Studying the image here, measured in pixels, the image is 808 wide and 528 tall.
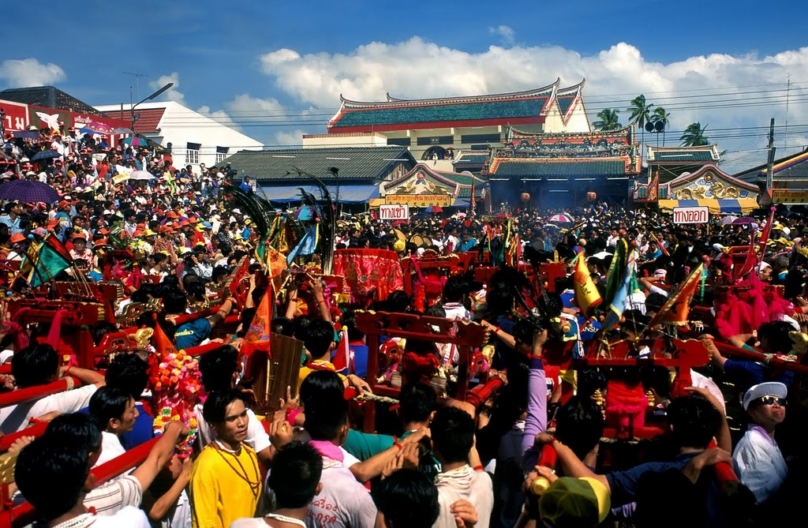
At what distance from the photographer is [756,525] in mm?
3115

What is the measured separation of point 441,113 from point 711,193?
1068 inches

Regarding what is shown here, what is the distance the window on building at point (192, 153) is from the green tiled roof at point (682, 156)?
94.5 ft

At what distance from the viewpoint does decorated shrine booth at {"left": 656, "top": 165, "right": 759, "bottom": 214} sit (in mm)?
31656

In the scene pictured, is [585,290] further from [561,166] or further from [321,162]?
[321,162]

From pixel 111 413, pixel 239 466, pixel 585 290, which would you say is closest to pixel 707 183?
pixel 585 290

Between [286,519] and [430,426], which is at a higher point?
[430,426]

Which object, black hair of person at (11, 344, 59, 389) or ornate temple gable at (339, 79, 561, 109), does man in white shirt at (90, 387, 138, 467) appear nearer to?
black hair of person at (11, 344, 59, 389)

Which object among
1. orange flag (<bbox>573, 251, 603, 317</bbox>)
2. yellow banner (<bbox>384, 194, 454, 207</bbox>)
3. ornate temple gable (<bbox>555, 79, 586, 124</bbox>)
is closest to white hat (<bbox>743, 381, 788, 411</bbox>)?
orange flag (<bbox>573, 251, 603, 317</bbox>)

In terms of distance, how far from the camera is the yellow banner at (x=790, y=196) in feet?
91.0

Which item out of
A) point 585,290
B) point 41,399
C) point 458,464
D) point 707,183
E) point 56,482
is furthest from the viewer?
point 707,183

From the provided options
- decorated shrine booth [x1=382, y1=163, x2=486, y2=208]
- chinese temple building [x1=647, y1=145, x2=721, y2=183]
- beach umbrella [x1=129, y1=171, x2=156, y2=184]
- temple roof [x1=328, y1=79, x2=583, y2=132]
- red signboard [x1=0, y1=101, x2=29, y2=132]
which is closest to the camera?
beach umbrella [x1=129, y1=171, x2=156, y2=184]

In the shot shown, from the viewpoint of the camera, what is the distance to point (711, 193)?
32719 millimetres

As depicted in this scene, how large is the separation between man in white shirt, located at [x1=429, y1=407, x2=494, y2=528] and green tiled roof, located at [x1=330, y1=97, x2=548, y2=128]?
5125 centimetres

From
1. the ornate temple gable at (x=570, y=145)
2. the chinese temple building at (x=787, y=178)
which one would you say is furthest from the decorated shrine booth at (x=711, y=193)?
the ornate temple gable at (x=570, y=145)
